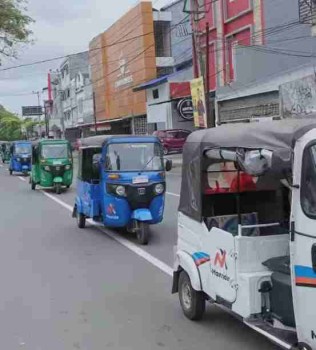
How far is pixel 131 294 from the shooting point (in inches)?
291

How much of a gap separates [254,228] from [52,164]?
1838 cm

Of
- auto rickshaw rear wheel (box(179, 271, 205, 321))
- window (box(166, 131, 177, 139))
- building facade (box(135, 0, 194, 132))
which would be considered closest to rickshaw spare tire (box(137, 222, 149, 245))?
auto rickshaw rear wheel (box(179, 271, 205, 321))

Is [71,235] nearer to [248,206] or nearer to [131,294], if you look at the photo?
[131,294]

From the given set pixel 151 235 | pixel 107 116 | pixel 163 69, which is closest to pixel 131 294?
pixel 151 235

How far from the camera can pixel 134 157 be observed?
1155 centimetres

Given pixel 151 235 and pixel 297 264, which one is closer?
→ pixel 297 264

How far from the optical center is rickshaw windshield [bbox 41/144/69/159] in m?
23.5

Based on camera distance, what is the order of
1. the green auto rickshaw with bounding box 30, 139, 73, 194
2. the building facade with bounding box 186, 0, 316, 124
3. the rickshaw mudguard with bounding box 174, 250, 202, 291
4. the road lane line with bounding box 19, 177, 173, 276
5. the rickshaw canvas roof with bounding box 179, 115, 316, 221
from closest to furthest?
the rickshaw canvas roof with bounding box 179, 115, 316, 221
the rickshaw mudguard with bounding box 174, 250, 202, 291
the road lane line with bounding box 19, 177, 173, 276
the green auto rickshaw with bounding box 30, 139, 73, 194
the building facade with bounding box 186, 0, 316, 124

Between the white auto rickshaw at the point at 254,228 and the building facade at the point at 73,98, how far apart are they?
2581 inches

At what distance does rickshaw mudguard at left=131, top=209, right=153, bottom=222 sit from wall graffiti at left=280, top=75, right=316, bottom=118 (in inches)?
511

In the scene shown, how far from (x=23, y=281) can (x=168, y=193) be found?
12.1m

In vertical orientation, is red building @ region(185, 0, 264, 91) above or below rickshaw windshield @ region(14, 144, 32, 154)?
above

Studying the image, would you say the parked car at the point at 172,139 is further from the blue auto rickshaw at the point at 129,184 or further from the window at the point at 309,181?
the window at the point at 309,181

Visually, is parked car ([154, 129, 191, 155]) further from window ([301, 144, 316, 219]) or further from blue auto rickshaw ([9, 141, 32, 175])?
window ([301, 144, 316, 219])
